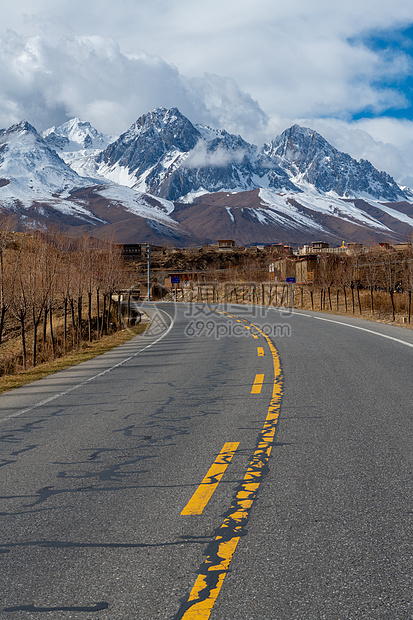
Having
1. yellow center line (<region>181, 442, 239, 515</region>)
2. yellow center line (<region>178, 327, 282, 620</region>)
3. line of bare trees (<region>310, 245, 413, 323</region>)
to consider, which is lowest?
yellow center line (<region>181, 442, 239, 515</region>)

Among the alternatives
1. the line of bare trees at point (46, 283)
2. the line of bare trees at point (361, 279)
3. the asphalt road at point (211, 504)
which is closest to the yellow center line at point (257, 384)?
the asphalt road at point (211, 504)

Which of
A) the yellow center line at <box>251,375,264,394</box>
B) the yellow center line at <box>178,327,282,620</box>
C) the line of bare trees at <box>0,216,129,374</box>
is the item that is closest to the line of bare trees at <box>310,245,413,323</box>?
the line of bare trees at <box>0,216,129,374</box>

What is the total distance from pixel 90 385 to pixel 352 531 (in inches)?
296

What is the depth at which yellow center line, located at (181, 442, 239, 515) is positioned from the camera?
12.9ft

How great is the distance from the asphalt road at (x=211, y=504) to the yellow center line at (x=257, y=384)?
0.63 feet

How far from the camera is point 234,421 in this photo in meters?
6.61

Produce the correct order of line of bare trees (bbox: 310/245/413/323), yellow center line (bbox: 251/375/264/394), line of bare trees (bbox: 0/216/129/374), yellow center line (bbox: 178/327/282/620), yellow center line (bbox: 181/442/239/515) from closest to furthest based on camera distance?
1. yellow center line (bbox: 178/327/282/620)
2. yellow center line (bbox: 181/442/239/515)
3. yellow center line (bbox: 251/375/264/394)
4. line of bare trees (bbox: 0/216/129/374)
5. line of bare trees (bbox: 310/245/413/323)

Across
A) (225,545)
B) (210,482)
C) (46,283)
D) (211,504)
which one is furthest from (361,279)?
(225,545)

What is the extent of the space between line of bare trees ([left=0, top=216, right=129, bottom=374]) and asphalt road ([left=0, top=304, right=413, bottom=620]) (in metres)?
10.8

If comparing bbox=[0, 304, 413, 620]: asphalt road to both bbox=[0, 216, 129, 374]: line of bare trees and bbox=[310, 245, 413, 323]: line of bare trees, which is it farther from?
bbox=[310, 245, 413, 323]: line of bare trees

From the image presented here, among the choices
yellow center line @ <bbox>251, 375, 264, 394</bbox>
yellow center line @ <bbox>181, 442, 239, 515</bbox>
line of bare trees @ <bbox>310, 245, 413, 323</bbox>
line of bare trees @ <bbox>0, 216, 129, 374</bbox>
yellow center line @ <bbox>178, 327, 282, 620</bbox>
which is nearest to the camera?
Result: yellow center line @ <bbox>178, 327, 282, 620</bbox>

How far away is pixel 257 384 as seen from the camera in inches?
363

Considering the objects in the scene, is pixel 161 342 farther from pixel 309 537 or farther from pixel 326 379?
pixel 309 537

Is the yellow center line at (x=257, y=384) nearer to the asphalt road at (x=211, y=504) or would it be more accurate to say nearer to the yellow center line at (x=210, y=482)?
the asphalt road at (x=211, y=504)
